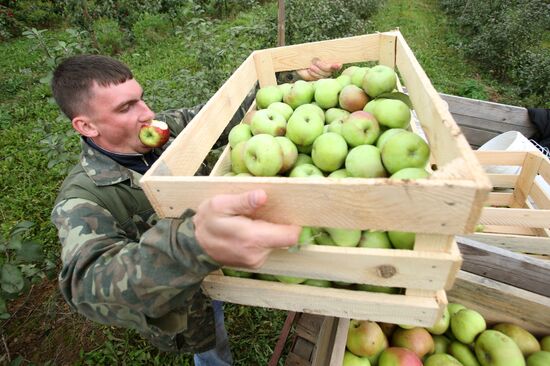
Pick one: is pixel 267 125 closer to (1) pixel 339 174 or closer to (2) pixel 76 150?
(1) pixel 339 174

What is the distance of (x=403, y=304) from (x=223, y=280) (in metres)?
0.61

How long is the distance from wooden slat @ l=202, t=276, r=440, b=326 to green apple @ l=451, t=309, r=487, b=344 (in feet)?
2.70

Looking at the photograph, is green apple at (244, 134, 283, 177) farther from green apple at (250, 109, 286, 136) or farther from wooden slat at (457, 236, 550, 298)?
wooden slat at (457, 236, 550, 298)

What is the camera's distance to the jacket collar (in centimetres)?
155

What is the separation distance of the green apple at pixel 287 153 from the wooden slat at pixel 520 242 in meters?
1.40

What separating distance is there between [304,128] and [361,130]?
0.77 feet

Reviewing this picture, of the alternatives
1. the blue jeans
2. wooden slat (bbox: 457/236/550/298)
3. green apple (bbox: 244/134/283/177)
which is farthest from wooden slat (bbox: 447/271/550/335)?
the blue jeans

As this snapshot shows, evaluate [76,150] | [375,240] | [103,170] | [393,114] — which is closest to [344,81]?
[393,114]

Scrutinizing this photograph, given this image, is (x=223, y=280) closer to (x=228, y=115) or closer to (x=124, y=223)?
(x=124, y=223)

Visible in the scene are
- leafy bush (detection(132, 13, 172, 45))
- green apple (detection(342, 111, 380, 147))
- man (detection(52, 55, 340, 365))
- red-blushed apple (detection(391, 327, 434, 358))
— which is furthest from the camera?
leafy bush (detection(132, 13, 172, 45))

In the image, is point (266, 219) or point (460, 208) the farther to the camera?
point (266, 219)

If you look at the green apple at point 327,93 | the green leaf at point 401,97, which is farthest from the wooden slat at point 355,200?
the green apple at point 327,93

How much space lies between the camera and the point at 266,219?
0.99 m

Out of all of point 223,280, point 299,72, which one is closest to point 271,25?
point 299,72
